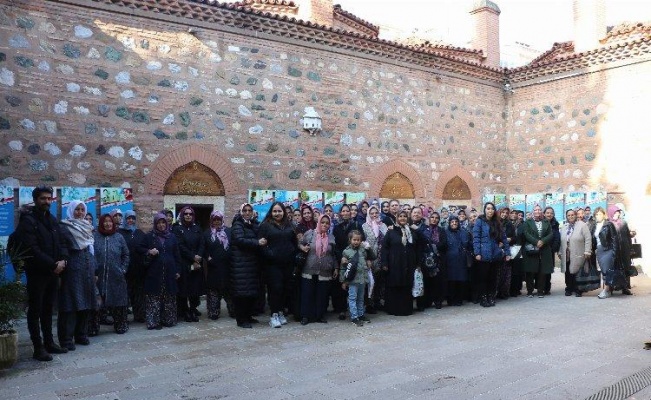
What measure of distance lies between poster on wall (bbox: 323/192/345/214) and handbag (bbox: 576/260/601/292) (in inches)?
196

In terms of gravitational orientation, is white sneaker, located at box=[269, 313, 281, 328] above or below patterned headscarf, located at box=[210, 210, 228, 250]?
below

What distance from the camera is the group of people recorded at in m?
5.82

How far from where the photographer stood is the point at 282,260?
278 inches

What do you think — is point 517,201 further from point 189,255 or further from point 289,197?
point 189,255

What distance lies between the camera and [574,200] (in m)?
13.7

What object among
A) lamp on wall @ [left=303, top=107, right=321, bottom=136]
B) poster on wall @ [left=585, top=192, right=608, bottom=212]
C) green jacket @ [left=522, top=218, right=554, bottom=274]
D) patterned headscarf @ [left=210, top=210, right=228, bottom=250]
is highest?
lamp on wall @ [left=303, top=107, right=321, bottom=136]

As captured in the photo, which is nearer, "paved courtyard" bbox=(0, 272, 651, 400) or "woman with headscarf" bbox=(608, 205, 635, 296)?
"paved courtyard" bbox=(0, 272, 651, 400)

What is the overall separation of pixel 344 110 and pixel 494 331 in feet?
22.2

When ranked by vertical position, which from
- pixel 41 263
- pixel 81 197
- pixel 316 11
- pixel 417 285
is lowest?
pixel 417 285

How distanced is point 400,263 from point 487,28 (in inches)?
488

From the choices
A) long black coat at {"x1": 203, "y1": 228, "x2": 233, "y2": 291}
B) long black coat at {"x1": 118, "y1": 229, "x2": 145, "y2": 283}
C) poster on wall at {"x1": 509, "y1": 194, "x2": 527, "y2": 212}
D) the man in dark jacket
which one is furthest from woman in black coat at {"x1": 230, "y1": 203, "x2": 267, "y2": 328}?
poster on wall at {"x1": 509, "y1": 194, "x2": 527, "y2": 212}

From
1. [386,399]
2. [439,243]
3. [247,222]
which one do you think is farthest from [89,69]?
[386,399]

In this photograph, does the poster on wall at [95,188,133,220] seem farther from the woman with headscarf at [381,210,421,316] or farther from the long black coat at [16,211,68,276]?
the woman with headscarf at [381,210,421,316]

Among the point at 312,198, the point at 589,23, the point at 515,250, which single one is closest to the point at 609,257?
the point at 515,250
